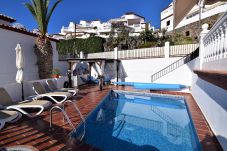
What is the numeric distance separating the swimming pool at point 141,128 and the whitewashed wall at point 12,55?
6.10 m

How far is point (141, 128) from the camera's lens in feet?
22.4

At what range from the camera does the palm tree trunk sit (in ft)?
41.4

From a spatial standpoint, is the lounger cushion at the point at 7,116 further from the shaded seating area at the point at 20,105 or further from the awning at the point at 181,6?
the awning at the point at 181,6

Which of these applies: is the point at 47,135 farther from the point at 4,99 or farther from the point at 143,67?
the point at 143,67

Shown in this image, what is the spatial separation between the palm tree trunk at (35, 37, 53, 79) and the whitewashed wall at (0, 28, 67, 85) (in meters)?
0.45

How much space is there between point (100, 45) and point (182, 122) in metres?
18.8

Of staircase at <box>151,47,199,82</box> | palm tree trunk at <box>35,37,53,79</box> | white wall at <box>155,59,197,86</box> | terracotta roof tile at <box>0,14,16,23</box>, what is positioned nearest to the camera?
palm tree trunk at <box>35,37,53,79</box>

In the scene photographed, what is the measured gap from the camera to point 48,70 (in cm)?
1321

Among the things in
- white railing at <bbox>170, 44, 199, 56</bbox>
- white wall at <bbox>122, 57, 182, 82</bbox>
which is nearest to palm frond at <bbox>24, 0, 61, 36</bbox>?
white wall at <bbox>122, 57, 182, 82</bbox>

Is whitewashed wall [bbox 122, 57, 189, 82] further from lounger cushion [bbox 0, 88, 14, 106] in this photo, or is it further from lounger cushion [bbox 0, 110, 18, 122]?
lounger cushion [bbox 0, 110, 18, 122]

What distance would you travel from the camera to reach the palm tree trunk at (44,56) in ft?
41.4

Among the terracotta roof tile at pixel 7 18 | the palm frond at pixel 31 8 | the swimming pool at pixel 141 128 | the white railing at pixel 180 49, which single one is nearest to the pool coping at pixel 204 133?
the swimming pool at pixel 141 128

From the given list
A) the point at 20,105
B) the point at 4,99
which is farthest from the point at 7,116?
the point at 4,99

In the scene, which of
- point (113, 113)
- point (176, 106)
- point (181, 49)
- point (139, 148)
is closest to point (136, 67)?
point (181, 49)
